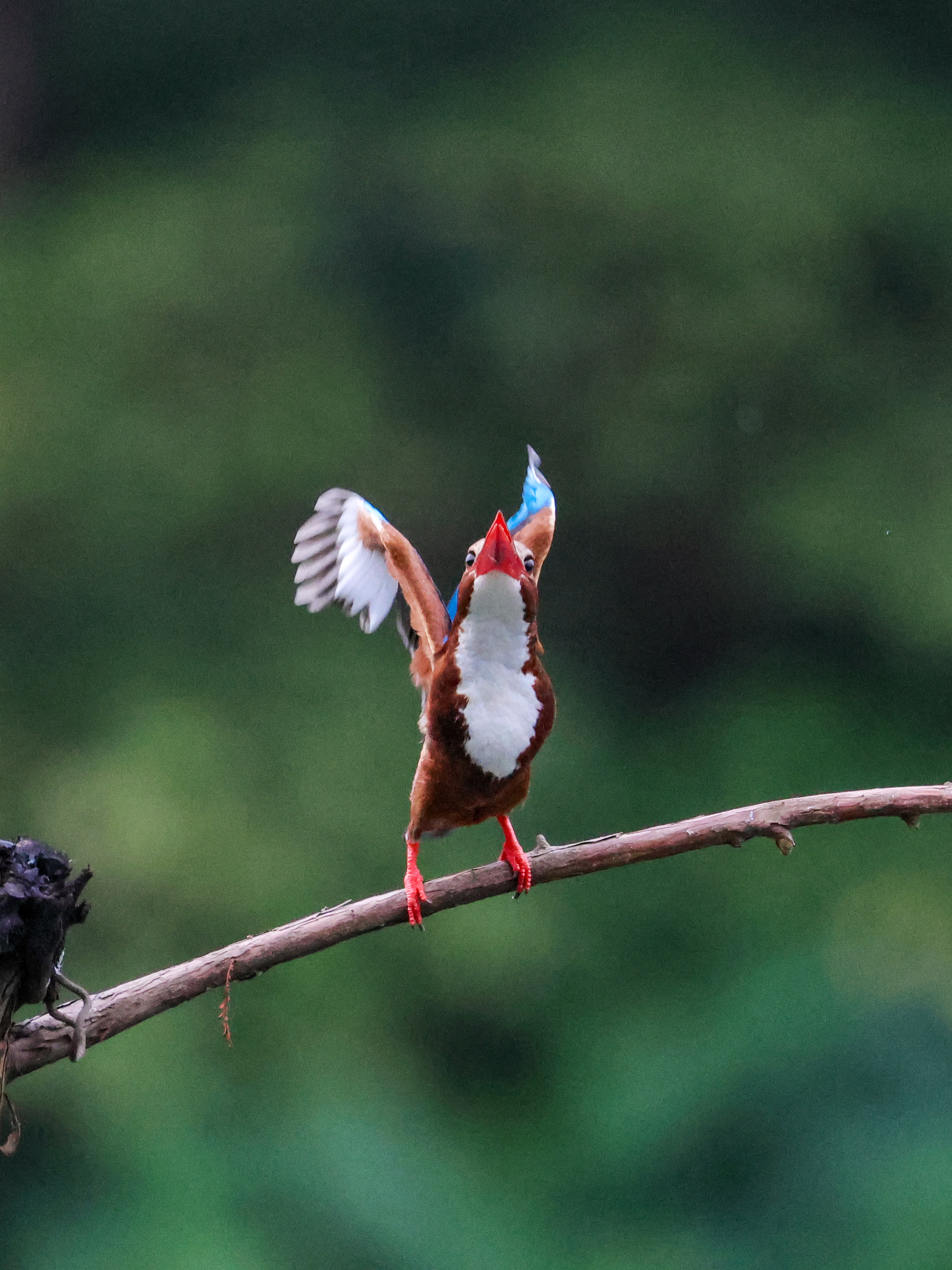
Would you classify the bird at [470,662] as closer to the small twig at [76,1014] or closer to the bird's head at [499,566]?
the bird's head at [499,566]

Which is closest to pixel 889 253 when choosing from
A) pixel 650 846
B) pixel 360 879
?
pixel 360 879

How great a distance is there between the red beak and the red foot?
229 mm

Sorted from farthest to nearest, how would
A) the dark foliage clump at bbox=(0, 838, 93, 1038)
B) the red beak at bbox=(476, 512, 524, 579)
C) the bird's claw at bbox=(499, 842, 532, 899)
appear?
the bird's claw at bbox=(499, 842, 532, 899) → the red beak at bbox=(476, 512, 524, 579) → the dark foliage clump at bbox=(0, 838, 93, 1038)

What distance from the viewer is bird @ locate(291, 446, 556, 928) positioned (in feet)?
3.50

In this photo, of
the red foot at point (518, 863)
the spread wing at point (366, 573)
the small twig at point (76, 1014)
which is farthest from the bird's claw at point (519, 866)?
the small twig at point (76, 1014)

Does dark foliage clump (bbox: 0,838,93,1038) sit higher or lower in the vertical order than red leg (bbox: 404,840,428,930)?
higher

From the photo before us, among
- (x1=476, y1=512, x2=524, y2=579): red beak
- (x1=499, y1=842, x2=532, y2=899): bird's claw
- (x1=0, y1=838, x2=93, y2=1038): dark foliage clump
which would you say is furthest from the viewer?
(x1=499, y1=842, x2=532, y2=899): bird's claw

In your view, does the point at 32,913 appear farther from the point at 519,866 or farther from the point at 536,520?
the point at 536,520

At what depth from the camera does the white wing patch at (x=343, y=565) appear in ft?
3.98

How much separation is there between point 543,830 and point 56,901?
1.61 meters

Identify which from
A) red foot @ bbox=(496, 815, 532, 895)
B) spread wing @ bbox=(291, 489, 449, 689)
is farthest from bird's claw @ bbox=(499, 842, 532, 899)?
spread wing @ bbox=(291, 489, 449, 689)

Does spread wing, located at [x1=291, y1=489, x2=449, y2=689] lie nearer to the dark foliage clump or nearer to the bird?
the bird

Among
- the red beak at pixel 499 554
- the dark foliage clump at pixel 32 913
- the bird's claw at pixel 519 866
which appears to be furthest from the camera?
the bird's claw at pixel 519 866

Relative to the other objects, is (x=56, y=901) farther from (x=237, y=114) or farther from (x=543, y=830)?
(x=237, y=114)
